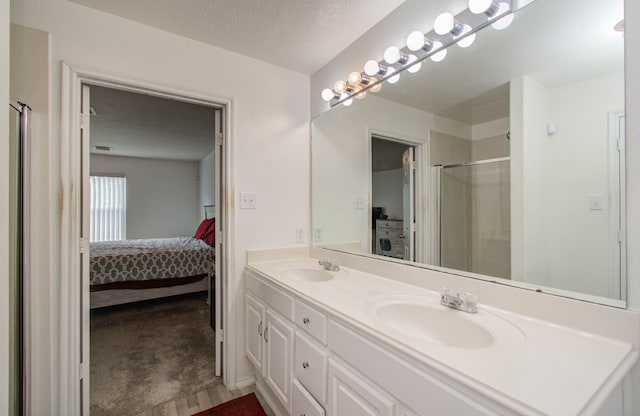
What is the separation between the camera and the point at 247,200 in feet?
6.35

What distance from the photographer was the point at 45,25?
54.4 inches

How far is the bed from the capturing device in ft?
10.0

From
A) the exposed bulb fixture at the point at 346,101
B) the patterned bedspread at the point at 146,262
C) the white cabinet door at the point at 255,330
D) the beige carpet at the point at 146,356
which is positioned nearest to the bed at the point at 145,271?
the patterned bedspread at the point at 146,262

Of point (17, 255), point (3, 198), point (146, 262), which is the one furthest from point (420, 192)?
point (146, 262)

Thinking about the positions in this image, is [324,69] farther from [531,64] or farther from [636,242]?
[636,242]

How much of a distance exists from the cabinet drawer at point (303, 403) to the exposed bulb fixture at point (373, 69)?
1.72 meters

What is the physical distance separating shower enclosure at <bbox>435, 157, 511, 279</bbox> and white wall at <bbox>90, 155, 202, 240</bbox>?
19.2 ft

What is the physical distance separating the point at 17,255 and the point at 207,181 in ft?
14.9

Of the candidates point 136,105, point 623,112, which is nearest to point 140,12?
point 136,105

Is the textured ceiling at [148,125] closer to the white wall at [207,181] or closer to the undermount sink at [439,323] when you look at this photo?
the white wall at [207,181]

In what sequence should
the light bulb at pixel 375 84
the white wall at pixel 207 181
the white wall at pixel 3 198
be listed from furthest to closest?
the white wall at pixel 207 181 → the light bulb at pixel 375 84 → the white wall at pixel 3 198

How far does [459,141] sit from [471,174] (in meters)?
0.17

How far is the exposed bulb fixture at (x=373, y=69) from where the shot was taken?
1621mm

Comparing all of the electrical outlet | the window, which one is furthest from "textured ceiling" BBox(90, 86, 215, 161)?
the electrical outlet
